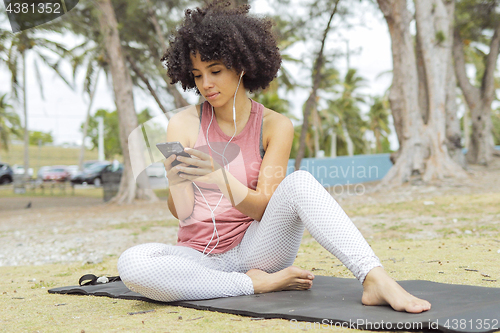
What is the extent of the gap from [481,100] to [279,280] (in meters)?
15.5

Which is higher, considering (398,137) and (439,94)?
(439,94)

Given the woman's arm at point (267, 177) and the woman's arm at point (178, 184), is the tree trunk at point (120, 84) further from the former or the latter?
the woman's arm at point (267, 177)

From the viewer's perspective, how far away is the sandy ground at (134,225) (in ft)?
17.1

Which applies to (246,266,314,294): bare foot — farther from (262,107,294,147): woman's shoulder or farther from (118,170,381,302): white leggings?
(262,107,294,147): woman's shoulder

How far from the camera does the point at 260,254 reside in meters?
2.28

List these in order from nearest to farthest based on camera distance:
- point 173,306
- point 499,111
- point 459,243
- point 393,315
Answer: point 393,315 → point 173,306 → point 459,243 → point 499,111

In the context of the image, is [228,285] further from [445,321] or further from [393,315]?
[445,321]

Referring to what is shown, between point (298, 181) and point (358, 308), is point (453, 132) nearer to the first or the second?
point (298, 181)

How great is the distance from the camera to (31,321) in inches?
80.3

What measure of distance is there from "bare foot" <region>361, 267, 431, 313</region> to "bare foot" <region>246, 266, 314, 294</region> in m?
0.43

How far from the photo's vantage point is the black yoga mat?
1.61 meters

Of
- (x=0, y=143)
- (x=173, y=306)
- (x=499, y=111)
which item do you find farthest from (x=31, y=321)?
(x=499, y=111)

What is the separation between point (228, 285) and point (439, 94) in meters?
9.93
